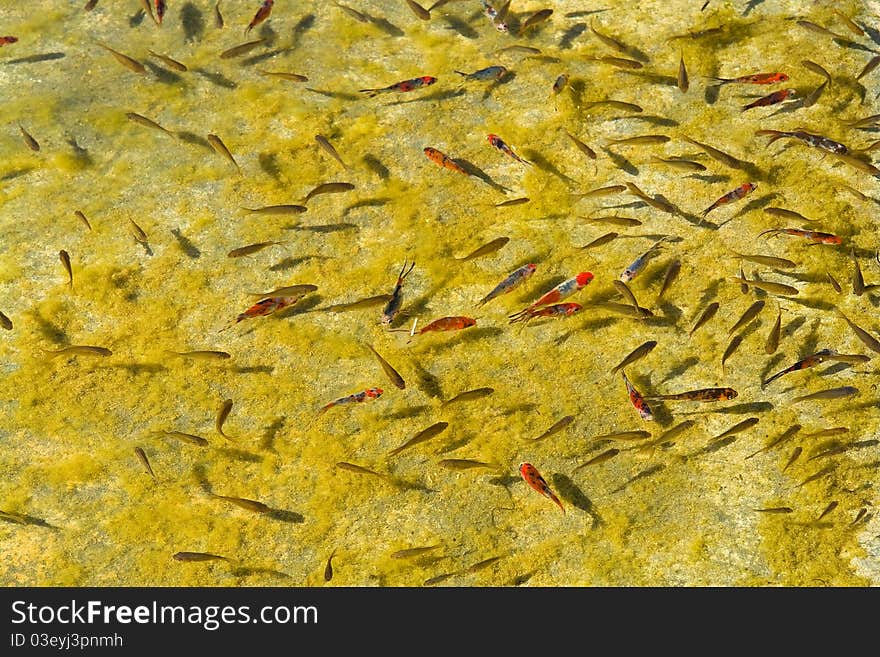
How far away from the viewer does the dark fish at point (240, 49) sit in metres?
7.34

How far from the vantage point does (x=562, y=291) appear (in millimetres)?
5926

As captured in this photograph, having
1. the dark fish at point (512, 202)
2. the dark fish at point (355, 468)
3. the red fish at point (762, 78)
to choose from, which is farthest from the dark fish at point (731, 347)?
the red fish at point (762, 78)

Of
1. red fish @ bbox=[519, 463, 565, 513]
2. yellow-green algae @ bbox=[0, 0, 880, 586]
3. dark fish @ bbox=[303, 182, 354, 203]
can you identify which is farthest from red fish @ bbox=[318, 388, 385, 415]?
dark fish @ bbox=[303, 182, 354, 203]

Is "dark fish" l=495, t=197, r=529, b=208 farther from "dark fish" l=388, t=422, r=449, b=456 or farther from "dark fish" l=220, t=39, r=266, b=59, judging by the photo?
"dark fish" l=220, t=39, r=266, b=59

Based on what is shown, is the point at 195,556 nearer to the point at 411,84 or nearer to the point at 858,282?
the point at 411,84

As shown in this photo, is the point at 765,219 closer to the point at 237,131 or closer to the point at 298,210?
the point at 298,210

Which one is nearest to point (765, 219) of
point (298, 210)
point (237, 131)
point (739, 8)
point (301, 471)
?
point (739, 8)

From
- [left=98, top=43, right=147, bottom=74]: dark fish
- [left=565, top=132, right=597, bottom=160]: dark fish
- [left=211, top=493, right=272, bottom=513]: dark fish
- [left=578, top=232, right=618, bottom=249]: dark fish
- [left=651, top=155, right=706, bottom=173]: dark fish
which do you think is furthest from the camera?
[left=98, top=43, right=147, bottom=74]: dark fish

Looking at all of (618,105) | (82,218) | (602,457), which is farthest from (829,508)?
(82,218)

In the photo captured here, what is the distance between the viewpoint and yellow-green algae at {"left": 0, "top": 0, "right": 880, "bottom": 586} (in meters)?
5.20

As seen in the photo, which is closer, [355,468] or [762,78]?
[355,468]

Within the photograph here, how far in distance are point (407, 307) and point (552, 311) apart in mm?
1073

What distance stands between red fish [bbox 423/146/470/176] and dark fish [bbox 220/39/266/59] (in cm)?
199

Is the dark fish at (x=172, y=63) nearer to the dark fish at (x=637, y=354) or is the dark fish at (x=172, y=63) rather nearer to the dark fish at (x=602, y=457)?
the dark fish at (x=637, y=354)
